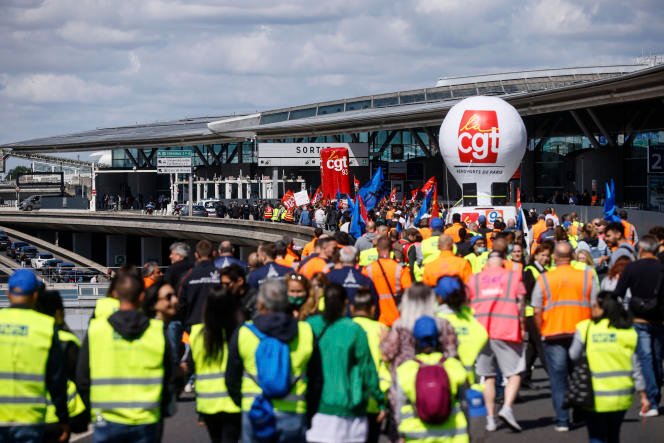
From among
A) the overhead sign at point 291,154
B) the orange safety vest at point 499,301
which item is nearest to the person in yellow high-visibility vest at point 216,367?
the orange safety vest at point 499,301

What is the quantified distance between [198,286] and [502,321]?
9.25 ft

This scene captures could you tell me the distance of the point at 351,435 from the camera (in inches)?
302

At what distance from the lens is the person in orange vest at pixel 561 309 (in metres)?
10.9

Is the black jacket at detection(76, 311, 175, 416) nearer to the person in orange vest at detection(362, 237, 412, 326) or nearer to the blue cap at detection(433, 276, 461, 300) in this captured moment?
the blue cap at detection(433, 276, 461, 300)

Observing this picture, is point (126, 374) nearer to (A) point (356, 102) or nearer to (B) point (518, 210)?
(B) point (518, 210)

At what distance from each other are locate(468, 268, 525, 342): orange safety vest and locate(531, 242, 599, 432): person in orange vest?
0.85 feet

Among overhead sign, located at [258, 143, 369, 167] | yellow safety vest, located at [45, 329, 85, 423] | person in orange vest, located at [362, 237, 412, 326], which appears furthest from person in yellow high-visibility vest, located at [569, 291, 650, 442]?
overhead sign, located at [258, 143, 369, 167]

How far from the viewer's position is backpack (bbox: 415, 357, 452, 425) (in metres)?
7.02

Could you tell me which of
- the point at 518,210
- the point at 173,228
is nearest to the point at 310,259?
the point at 518,210

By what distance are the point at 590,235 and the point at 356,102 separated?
191 feet

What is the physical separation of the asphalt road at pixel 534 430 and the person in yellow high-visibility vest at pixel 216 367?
268 cm

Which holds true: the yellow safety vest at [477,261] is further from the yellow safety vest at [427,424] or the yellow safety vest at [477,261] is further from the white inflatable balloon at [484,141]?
the white inflatable balloon at [484,141]

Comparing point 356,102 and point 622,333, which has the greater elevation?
point 356,102

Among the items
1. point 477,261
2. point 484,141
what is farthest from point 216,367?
point 484,141
